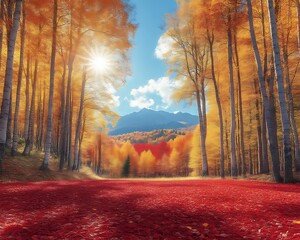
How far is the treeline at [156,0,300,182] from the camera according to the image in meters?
10.5

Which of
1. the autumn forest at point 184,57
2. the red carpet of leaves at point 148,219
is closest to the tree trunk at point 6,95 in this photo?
the autumn forest at point 184,57

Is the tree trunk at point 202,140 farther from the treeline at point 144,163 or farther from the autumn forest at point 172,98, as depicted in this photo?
the treeline at point 144,163

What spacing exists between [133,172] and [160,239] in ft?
220

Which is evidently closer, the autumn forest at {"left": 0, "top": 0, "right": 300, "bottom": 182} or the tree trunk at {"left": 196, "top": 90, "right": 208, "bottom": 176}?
the autumn forest at {"left": 0, "top": 0, "right": 300, "bottom": 182}

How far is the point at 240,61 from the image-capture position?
627 inches

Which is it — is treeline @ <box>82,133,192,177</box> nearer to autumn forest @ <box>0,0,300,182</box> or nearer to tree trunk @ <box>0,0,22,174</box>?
autumn forest @ <box>0,0,300,182</box>

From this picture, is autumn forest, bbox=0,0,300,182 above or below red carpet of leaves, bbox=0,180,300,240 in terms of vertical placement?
above

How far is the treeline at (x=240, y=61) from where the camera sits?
10492 mm

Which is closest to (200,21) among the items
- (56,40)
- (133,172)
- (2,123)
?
(56,40)

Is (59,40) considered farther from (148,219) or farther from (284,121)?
(148,219)

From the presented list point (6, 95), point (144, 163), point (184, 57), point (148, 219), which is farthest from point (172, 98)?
point (144, 163)

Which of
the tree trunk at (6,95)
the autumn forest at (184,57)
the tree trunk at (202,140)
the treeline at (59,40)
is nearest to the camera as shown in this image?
the tree trunk at (6,95)

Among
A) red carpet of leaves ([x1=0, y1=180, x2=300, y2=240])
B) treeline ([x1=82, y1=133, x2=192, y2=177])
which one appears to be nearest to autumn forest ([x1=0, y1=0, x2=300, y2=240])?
red carpet of leaves ([x1=0, y1=180, x2=300, y2=240])

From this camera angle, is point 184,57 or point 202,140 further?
point 184,57
